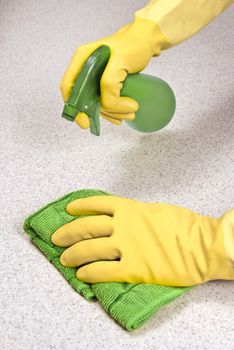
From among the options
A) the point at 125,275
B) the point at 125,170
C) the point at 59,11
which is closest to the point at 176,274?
the point at 125,275

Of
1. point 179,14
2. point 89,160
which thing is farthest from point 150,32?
point 89,160

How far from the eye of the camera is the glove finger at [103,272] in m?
0.74

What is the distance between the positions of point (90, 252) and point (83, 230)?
3cm

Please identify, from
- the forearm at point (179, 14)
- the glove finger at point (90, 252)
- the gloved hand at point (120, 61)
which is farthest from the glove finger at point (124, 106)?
the glove finger at point (90, 252)

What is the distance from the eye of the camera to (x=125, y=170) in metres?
0.99

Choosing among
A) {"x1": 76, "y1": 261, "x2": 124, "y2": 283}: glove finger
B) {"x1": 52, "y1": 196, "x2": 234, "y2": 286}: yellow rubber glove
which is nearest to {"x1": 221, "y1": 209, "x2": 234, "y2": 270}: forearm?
{"x1": 52, "y1": 196, "x2": 234, "y2": 286}: yellow rubber glove

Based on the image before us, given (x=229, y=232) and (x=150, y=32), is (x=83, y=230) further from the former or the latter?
(x=150, y=32)

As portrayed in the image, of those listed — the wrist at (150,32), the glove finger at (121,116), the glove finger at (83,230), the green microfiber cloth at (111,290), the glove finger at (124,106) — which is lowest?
the green microfiber cloth at (111,290)

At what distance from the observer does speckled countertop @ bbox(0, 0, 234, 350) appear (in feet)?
2.38

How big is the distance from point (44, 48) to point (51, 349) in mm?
826

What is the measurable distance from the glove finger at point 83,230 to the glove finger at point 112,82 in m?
0.18

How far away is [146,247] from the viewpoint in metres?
0.75

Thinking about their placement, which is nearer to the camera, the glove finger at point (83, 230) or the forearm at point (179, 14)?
the glove finger at point (83, 230)

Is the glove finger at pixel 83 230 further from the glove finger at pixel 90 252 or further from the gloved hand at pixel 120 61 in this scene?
the gloved hand at pixel 120 61
